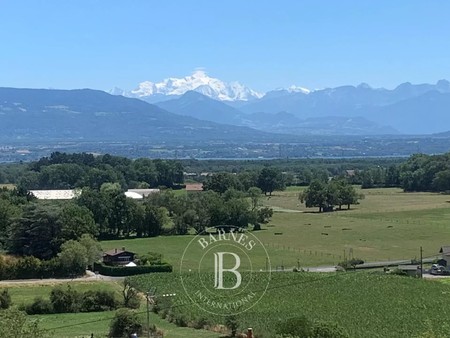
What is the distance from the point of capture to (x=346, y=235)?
51.3 m

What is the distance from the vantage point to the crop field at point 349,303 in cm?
2431

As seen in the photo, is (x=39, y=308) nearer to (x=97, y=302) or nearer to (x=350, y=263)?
(x=97, y=302)

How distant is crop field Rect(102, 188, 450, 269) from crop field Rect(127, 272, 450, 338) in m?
6.18

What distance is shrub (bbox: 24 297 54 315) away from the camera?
28.7 metres

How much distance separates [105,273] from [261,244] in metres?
11.4

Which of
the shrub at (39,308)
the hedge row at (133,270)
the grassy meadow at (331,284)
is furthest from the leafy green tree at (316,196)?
the shrub at (39,308)

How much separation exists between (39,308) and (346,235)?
1083 inches

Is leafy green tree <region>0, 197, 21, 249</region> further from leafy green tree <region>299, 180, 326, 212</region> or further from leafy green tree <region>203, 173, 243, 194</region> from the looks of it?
leafy green tree <region>299, 180, 326, 212</region>

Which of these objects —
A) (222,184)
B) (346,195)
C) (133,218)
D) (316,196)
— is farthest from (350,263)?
(222,184)

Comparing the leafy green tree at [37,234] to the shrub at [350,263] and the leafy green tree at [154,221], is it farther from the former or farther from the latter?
the shrub at [350,263]

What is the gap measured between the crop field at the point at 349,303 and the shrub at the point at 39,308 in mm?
4715

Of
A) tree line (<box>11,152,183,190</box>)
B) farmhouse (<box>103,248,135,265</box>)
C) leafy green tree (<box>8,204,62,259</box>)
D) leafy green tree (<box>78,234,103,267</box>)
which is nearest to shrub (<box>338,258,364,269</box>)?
farmhouse (<box>103,248,135,265</box>)

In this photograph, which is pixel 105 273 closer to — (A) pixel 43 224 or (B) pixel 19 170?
(A) pixel 43 224

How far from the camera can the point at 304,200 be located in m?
72.1
